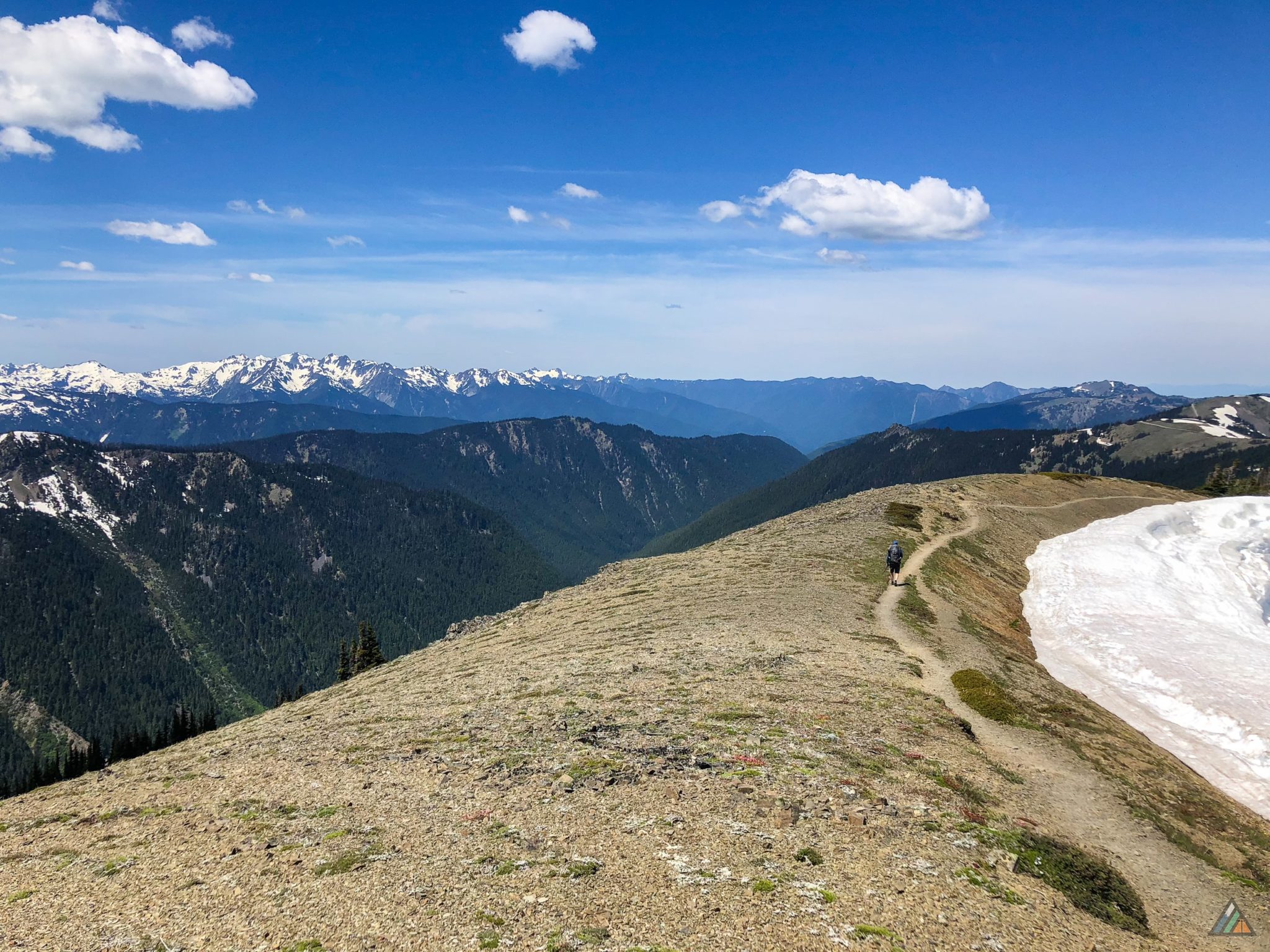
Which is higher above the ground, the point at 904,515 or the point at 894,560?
the point at 894,560

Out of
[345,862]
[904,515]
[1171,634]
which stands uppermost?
[345,862]

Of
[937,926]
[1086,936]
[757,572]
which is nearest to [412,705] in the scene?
[937,926]

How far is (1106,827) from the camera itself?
19.0 meters

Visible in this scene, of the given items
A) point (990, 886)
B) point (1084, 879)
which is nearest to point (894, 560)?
point (1084, 879)

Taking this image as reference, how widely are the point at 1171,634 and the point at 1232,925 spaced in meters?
44.2

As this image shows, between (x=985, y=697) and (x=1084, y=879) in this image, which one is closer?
(x=1084, y=879)

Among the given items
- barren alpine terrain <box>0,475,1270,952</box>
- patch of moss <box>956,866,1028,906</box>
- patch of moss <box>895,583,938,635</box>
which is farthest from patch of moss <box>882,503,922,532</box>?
patch of moss <box>956,866,1028,906</box>

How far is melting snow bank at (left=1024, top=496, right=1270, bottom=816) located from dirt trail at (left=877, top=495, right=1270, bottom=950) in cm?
1395

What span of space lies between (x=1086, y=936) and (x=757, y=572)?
41.8m

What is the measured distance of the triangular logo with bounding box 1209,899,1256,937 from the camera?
15148 mm

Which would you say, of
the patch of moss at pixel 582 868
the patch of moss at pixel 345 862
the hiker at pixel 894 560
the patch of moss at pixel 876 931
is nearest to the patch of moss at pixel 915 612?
the hiker at pixel 894 560

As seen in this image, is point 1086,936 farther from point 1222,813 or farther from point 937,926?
point 1222,813

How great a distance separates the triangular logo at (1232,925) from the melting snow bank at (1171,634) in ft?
58.4

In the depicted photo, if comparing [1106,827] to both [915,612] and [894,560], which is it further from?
[894,560]
